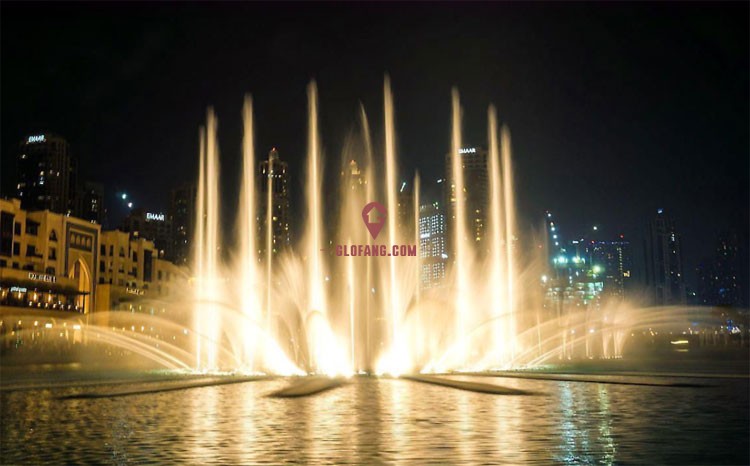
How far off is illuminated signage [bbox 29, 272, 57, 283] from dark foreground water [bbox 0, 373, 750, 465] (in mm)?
61413

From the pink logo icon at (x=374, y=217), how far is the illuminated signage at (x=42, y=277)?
168ft

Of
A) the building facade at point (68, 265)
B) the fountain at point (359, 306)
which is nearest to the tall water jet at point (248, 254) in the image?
the fountain at point (359, 306)

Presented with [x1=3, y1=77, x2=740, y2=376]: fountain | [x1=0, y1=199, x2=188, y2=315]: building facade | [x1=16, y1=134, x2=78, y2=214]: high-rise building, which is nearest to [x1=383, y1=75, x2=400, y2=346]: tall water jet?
[x1=3, y1=77, x2=740, y2=376]: fountain

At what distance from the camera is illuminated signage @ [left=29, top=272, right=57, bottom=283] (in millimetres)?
81588

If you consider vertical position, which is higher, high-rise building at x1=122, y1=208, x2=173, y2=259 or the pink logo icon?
high-rise building at x1=122, y1=208, x2=173, y2=259

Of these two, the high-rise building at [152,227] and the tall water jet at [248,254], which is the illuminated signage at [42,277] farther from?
the high-rise building at [152,227]

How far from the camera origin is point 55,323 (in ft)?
278

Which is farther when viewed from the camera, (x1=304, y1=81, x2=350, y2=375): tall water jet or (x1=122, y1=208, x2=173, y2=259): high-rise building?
(x1=122, y1=208, x2=173, y2=259): high-rise building

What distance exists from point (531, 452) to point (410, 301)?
28335 mm

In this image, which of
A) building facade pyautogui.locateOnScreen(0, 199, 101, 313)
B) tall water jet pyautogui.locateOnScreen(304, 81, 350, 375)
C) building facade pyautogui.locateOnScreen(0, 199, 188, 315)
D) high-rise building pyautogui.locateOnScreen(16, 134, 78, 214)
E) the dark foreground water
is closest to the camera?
the dark foreground water

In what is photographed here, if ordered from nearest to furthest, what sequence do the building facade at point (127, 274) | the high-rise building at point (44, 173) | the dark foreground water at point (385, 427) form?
the dark foreground water at point (385, 427) → the building facade at point (127, 274) → the high-rise building at point (44, 173)

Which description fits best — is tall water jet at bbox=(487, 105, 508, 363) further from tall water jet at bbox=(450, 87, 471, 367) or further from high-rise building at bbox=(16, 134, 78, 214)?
high-rise building at bbox=(16, 134, 78, 214)

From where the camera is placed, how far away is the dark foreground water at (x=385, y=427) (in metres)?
12.3

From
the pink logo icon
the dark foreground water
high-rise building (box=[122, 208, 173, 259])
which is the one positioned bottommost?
the dark foreground water
